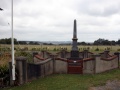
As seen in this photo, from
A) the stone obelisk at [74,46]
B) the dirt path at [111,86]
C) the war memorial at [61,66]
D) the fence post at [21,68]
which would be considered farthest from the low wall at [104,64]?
the fence post at [21,68]

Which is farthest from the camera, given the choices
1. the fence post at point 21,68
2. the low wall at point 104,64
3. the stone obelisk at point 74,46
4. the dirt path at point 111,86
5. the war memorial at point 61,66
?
the stone obelisk at point 74,46

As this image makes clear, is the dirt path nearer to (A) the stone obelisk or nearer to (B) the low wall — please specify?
(B) the low wall

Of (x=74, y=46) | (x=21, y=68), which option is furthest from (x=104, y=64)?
(x=21, y=68)

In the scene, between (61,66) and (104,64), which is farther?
(104,64)

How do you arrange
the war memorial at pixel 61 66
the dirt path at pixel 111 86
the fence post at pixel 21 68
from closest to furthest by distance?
1. the dirt path at pixel 111 86
2. the fence post at pixel 21 68
3. the war memorial at pixel 61 66

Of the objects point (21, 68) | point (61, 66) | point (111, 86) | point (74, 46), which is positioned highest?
point (74, 46)

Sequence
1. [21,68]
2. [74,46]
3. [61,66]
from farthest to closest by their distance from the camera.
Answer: [74,46], [61,66], [21,68]

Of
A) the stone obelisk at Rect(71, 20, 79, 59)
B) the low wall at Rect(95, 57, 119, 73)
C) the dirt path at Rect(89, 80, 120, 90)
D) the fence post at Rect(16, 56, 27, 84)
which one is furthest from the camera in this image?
the stone obelisk at Rect(71, 20, 79, 59)

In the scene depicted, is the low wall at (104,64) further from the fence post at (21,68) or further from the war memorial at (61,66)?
the fence post at (21,68)

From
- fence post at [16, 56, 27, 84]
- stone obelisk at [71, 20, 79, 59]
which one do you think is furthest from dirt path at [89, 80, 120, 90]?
stone obelisk at [71, 20, 79, 59]

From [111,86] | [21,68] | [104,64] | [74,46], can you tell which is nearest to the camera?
[111,86]

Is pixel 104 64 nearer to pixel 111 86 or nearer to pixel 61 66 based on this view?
pixel 61 66

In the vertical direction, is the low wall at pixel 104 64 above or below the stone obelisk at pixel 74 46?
below

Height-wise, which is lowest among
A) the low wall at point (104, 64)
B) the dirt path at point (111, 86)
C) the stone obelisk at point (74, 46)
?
the dirt path at point (111, 86)
